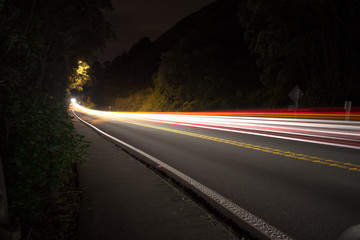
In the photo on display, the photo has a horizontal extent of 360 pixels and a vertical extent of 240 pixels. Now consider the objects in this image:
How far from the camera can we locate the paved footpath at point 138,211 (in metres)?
2.88

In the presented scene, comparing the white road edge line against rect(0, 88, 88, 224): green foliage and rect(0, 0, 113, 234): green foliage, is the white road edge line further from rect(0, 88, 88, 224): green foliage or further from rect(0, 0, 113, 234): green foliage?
rect(0, 88, 88, 224): green foliage

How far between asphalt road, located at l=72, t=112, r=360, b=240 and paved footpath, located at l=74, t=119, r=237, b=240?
28.6 inches

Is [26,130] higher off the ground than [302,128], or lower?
higher

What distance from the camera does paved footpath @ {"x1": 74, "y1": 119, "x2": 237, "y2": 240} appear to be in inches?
113

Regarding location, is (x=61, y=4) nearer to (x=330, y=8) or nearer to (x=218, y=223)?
(x=218, y=223)

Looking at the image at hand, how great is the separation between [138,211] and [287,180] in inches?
125

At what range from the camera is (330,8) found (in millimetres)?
22953

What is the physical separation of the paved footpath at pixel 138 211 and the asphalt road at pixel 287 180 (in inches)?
28.6

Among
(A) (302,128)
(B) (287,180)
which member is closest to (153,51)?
(A) (302,128)

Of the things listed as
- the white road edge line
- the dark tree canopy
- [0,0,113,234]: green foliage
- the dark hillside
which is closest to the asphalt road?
the white road edge line

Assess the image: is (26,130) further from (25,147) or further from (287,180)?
(287,180)

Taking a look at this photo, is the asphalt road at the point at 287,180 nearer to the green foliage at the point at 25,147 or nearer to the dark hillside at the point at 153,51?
the green foliage at the point at 25,147

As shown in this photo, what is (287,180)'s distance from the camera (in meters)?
4.94

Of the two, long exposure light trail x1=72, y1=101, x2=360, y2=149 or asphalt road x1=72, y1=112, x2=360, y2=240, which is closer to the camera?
asphalt road x1=72, y1=112, x2=360, y2=240
